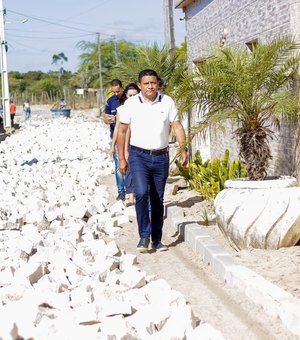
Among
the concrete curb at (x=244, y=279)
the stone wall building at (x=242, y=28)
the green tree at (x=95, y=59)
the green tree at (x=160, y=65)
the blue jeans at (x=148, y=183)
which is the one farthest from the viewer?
the green tree at (x=95, y=59)

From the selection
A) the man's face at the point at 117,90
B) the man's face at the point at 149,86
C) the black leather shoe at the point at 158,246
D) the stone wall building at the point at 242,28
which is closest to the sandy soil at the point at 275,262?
the black leather shoe at the point at 158,246

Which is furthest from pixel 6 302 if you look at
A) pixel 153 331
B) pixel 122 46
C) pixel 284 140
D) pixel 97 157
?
pixel 122 46

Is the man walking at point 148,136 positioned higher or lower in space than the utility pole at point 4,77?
lower

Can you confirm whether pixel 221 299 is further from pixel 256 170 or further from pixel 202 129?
pixel 202 129

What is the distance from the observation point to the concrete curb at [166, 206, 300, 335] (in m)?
4.66

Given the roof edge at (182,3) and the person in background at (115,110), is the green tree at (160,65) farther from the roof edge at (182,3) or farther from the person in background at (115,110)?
the person in background at (115,110)

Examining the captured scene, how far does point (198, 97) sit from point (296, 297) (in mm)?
3386

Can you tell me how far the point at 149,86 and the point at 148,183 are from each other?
988 millimetres

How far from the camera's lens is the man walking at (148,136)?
22.9ft

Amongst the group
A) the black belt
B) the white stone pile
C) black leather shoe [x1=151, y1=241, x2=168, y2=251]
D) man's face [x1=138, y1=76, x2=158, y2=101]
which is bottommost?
black leather shoe [x1=151, y1=241, x2=168, y2=251]

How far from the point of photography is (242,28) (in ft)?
34.2

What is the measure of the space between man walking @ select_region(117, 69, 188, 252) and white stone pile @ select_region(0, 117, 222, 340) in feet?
2.28

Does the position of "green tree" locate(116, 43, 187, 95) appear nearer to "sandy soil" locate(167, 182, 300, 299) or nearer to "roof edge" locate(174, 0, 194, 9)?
"roof edge" locate(174, 0, 194, 9)

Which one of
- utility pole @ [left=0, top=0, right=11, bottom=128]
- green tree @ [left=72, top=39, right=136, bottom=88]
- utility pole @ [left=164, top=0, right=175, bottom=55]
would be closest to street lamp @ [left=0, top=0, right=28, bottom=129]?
utility pole @ [left=0, top=0, right=11, bottom=128]
